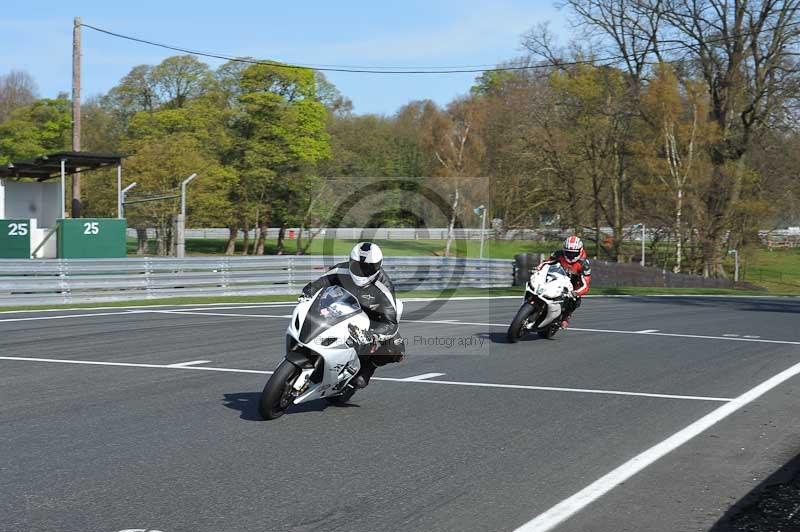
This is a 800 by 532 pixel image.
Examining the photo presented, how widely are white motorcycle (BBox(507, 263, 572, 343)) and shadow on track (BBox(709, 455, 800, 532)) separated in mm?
7827

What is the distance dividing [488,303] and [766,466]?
16516mm

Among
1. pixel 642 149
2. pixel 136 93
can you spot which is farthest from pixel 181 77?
pixel 642 149

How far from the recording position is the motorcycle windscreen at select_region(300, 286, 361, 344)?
793 centimetres

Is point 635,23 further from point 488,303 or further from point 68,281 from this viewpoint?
point 68,281

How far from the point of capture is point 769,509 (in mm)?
5734

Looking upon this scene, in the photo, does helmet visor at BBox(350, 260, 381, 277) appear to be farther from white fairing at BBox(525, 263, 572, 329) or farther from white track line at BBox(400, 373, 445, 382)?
white fairing at BBox(525, 263, 572, 329)

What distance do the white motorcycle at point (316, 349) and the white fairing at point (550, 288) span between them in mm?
6516

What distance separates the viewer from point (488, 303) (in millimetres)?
23453

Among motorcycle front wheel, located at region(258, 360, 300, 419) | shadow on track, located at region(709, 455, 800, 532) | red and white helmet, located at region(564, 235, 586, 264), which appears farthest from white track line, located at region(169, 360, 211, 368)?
shadow on track, located at region(709, 455, 800, 532)

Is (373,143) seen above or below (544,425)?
above

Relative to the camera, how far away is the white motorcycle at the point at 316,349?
7.91 meters

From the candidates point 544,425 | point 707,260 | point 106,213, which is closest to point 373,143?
point 106,213

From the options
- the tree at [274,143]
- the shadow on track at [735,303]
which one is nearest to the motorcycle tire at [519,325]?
the shadow on track at [735,303]

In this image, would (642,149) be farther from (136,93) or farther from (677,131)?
(136,93)
